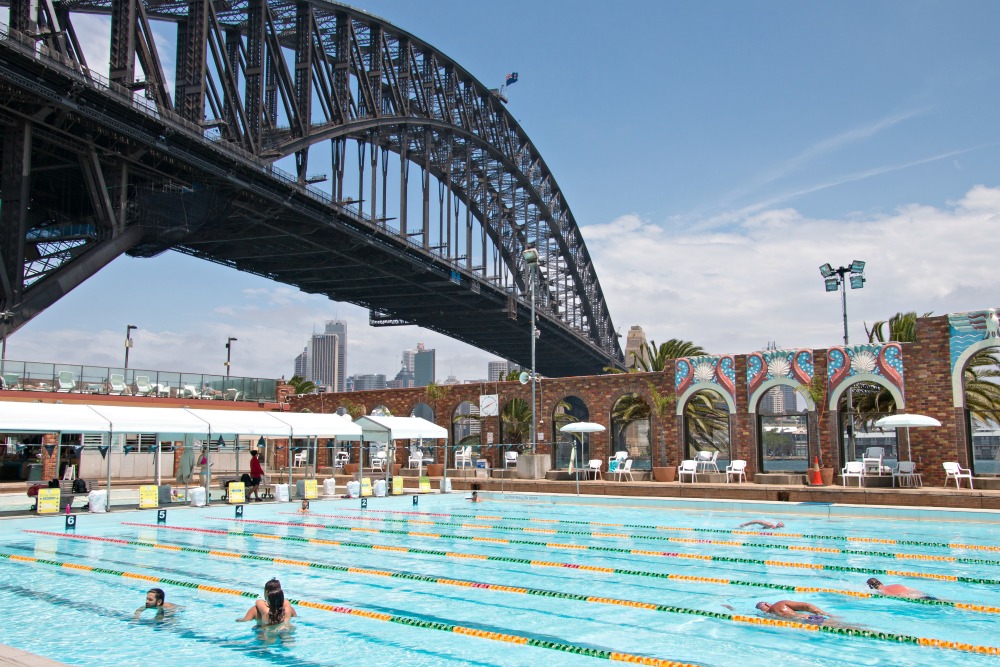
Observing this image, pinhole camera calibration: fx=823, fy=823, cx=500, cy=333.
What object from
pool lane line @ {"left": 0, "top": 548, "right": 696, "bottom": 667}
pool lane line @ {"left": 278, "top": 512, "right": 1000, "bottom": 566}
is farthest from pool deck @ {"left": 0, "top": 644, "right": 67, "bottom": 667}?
pool lane line @ {"left": 278, "top": 512, "right": 1000, "bottom": 566}

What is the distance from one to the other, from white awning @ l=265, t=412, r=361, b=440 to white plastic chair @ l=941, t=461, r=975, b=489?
51.0ft

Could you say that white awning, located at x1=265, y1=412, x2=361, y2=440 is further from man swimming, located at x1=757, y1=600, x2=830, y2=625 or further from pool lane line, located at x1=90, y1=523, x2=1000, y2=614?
man swimming, located at x1=757, y1=600, x2=830, y2=625

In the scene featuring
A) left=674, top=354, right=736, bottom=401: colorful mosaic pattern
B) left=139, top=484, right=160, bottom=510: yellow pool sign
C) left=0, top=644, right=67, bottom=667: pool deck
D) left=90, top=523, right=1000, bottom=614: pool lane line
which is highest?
left=674, top=354, right=736, bottom=401: colorful mosaic pattern

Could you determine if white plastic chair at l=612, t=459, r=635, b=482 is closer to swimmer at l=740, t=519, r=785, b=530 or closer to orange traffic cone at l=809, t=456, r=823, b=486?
orange traffic cone at l=809, t=456, r=823, b=486

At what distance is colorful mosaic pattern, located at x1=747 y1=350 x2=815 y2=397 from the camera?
23.7 meters

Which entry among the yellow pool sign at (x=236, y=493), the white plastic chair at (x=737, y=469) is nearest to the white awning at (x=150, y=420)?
the yellow pool sign at (x=236, y=493)

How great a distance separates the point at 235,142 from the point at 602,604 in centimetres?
3107

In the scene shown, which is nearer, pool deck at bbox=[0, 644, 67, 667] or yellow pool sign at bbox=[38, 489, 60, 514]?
pool deck at bbox=[0, 644, 67, 667]

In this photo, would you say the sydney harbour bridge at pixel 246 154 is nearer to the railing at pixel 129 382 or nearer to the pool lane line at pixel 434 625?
the railing at pixel 129 382

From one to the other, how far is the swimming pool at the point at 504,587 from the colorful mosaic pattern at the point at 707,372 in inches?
266

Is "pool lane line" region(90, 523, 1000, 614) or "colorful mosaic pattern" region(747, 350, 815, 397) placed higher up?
"colorful mosaic pattern" region(747, 350, 815, 397)

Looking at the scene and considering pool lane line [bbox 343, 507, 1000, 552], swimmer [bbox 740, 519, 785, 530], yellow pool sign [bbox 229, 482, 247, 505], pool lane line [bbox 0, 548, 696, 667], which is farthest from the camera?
yellow pool sign [bbox 229, 482, 247, 505]

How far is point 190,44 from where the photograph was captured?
33.3 m

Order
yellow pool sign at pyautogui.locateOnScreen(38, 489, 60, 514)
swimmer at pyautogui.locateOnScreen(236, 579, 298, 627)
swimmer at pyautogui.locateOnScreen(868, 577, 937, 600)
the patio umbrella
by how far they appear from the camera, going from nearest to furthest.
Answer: swimmer at pyautogui.locateOnScreen(236, 579, 298, 627), swimmer at pyautogui.locateOnScreen(868, 577, 937, 600), yellow pool sign at pyautogui.locateOnScreen(38, 489, 60, 514), the patio umbrella
